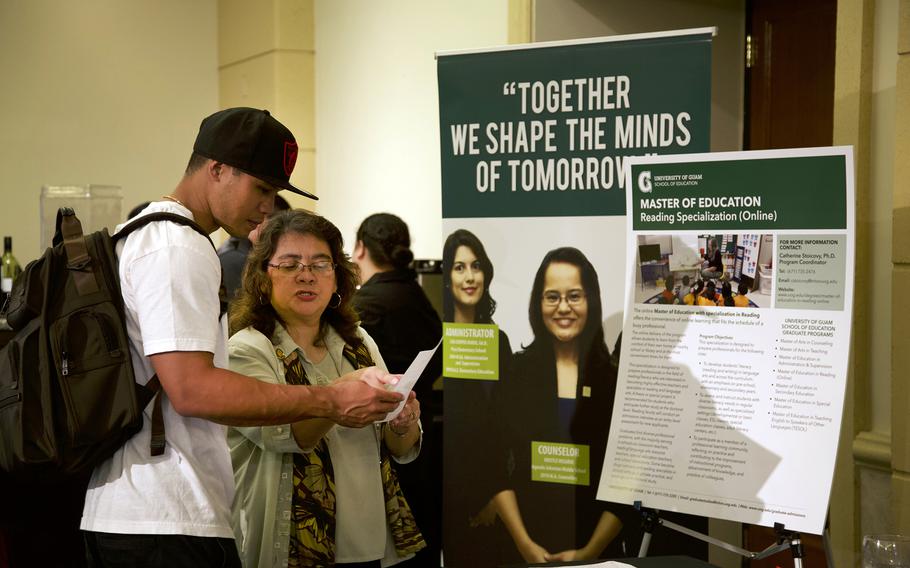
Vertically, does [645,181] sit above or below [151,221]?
above

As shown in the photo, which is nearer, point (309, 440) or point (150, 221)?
point (150, 221)

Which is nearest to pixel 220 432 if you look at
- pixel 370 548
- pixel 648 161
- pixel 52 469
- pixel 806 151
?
pixel 52 469

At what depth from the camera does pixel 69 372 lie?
1.74m

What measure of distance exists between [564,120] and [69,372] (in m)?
1.72

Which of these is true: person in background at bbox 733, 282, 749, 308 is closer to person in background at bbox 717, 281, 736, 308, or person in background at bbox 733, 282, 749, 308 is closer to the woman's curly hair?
person in background at bbox 717, 281, 736, 308

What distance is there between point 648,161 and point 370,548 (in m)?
1.21

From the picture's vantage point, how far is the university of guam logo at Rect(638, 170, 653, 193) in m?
2.51

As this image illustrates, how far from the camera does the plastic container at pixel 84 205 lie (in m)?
5.34

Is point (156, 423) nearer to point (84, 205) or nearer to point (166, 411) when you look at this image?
point (166, 411)

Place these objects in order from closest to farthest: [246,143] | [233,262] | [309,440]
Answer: [246,143]
[309,440]
[233,262]

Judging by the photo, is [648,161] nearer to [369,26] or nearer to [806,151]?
[806,151]

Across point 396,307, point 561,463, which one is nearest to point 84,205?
point 396,307

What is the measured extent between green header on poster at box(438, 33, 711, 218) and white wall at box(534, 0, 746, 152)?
1.12 m

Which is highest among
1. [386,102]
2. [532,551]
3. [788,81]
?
[386,102]
